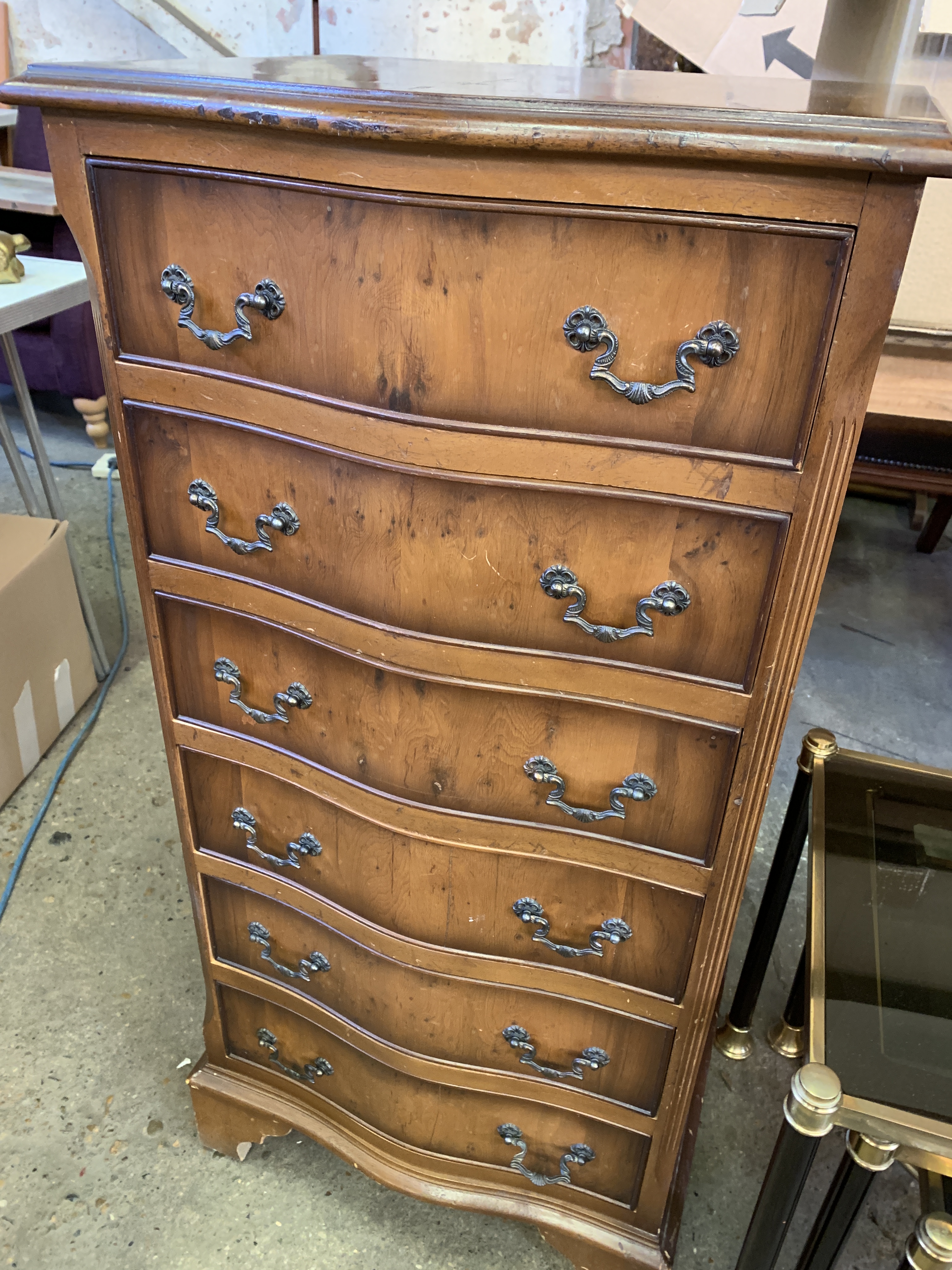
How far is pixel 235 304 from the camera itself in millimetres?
675

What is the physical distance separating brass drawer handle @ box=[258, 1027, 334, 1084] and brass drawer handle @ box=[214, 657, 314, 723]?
1.60 ft

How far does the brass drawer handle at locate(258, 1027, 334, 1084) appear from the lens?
1119 millimetres

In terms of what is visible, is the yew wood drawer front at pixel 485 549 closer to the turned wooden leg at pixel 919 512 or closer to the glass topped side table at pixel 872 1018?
the glass topped side table at pixel 872 1018

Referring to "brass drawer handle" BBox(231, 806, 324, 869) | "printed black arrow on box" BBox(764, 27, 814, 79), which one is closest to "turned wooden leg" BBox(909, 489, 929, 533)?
"printed black arrow on box" BBox(764, 27, 814, 79)

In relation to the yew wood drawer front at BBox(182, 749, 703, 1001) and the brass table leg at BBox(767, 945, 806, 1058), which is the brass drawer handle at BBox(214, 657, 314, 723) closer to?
the yew wood drawer front at BBox(182, 749, 703, 1001)

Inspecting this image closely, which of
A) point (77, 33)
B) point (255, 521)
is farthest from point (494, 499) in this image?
point (77, 33)

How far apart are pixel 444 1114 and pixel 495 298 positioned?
89 centimetres

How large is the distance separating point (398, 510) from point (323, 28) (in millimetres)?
3403

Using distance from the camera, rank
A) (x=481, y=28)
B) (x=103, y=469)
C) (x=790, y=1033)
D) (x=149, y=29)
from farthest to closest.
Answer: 1. (x=149, y=29)
2. (x=481, y=28)
3. (x=103, y=469)
4. (x=790, y=1033)

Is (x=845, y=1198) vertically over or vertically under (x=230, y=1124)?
over

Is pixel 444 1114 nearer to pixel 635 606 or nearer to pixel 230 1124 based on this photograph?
pixel 230 1124

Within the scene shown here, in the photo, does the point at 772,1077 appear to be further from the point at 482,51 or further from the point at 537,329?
the point at 482,51

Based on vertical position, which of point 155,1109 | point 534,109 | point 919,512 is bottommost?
point 155,1109

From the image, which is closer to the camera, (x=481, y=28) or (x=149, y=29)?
(x=481, y=28)
